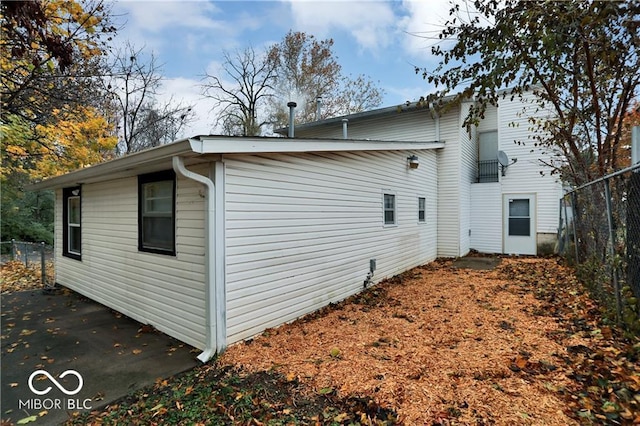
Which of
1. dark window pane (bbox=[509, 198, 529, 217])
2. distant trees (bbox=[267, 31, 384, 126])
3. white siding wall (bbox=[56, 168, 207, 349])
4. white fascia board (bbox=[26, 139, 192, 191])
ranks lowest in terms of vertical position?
white siding wall (bbox=[56, 168, 207, 349])

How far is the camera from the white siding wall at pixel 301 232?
4.14 m

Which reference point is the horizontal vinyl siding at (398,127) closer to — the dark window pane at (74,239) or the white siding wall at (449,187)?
the white siding wall at (449,187)

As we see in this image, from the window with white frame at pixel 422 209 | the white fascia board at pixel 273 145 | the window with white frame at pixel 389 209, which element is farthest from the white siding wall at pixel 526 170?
the white fascia board at pixel 273 145

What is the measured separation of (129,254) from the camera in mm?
5363

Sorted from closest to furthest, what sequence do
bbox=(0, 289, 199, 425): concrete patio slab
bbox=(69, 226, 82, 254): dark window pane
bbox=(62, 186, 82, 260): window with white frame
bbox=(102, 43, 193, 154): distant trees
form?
bbox=(0, 289, 199, 425): concrete patio slab → bbox=(62, 186, 82, 260): window with white frame → bbox=(69, 226, 82, 254): dark window pane → bbox=(102, 43, 193, 154): distant trees

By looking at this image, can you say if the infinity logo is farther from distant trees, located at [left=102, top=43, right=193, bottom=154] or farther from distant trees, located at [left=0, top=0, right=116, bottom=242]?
distant trees, located at [left=102, top=43, right=193, bottom=154]

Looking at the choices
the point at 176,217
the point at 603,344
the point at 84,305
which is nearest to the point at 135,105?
the point at 84,305

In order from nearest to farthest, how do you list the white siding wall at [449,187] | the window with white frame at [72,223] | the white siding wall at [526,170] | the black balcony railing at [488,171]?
the window with white frame at [72,223]
the white siding wall at [449,187]
the white siding wall at [526,170]
the black balcony railing at [488,171]

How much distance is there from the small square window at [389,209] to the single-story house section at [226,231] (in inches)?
1.8

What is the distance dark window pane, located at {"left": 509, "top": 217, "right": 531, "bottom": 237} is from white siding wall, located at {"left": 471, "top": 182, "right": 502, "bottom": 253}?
0.34 meters

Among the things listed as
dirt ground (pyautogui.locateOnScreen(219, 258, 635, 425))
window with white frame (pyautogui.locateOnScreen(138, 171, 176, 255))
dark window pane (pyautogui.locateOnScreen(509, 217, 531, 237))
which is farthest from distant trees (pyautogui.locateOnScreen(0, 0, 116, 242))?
dark window pane (pyautogui.locateOnScreen(509, 217, 531, 237))

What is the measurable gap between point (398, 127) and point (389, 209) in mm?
4307

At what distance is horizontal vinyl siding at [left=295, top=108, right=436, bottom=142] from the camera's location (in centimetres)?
1040

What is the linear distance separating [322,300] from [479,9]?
4648 mm
